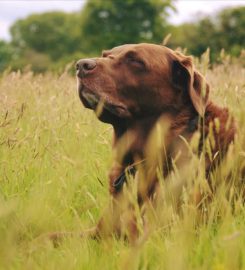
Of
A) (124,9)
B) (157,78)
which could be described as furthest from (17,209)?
(124,9)

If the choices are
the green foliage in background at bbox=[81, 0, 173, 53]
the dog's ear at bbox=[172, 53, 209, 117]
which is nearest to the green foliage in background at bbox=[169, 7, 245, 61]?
the green foliage in background at bbox=[81, 0, 173, 53]

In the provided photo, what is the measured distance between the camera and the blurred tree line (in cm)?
3853

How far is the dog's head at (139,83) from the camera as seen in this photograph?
3617 millimetres

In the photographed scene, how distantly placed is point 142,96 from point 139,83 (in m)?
0.10

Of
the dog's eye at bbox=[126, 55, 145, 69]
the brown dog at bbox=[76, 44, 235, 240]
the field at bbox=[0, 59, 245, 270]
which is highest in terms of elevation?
the dog's eye at bbox=[126, 55, 145, 69]

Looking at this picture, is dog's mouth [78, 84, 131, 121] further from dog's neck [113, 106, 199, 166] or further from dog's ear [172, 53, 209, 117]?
dog's ear [172, 53, 209, 117]

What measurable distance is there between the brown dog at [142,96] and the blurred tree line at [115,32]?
21887 mm

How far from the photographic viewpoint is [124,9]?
49.1 meters

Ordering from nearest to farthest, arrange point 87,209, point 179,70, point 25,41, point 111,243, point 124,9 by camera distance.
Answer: point 111,243 < point 87,209 < point 179,70 < point 124,9 < point 25,41

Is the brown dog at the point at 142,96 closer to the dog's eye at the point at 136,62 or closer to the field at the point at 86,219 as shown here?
the dog's eye at the point at 136,62

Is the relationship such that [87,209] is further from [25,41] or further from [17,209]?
[25,41]

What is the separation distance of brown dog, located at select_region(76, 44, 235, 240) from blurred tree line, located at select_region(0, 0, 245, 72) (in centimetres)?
2189

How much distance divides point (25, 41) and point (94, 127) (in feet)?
228

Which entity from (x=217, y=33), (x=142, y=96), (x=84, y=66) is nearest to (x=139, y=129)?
(x=142, y=96)
